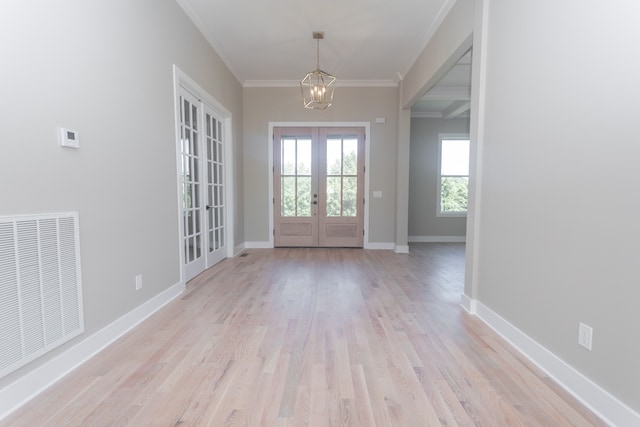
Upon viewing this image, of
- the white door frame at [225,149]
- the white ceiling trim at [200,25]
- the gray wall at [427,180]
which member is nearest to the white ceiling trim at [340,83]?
the white ceiling trim at [200,25]

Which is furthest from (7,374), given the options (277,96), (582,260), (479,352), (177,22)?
(277,96)

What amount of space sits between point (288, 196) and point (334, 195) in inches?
35.4

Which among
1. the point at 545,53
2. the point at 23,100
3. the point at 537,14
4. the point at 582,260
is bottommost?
the point at 582,260

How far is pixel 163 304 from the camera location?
9.18ft

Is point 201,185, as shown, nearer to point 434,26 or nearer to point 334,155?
point 334,155

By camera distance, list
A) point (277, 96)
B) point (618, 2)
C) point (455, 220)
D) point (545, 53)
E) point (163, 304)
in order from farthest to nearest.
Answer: point (455, 220), point (277, 96), point (163, 304), point (545, 53), point (618, 2)

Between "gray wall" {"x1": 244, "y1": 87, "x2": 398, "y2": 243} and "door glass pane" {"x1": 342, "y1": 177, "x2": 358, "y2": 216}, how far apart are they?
11.4 inches

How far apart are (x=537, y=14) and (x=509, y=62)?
12.9 inches

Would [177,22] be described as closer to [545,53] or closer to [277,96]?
[277,96]

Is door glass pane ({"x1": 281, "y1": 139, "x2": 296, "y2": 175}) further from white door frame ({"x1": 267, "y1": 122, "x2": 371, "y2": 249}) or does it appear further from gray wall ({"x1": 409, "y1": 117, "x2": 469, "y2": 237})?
gray wall ({"x1": 409, "y1": 117, "x2": 469, "y2": 237})

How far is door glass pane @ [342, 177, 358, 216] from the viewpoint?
226 inches

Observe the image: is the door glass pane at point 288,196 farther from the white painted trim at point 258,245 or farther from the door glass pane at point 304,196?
the white painted trim at point 258,245

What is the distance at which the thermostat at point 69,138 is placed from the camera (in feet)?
5.56

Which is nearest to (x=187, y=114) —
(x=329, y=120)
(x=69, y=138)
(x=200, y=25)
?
(x=200, y=25)
